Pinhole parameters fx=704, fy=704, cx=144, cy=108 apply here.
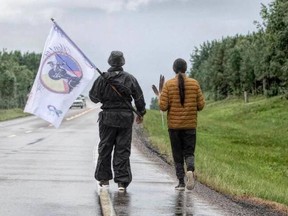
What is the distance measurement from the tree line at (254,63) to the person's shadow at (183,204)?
24.9 metres

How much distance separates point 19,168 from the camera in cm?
1445

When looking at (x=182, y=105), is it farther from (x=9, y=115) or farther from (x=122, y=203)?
(x=9, y=115)

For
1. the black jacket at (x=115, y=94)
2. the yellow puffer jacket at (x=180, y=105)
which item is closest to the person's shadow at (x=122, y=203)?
the black jacket at (x=115, y=94)

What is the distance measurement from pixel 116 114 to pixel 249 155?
1634cm

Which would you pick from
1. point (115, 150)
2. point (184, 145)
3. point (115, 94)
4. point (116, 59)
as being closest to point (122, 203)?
point (115, 150)

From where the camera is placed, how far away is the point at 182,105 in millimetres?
10883

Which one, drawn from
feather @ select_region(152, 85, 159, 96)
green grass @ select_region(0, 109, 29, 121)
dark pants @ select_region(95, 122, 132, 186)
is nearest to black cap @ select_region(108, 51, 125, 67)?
dark pants @ select_region(95, 122, 132, 186)

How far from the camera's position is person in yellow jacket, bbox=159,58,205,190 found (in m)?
10.9

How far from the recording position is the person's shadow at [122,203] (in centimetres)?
891

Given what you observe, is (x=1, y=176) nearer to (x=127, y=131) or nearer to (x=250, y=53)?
(x=127, y=131)

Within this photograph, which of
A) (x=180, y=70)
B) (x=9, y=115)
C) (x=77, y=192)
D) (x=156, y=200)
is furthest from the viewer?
(x=9, y=115)

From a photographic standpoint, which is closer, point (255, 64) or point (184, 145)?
point (184, 145)

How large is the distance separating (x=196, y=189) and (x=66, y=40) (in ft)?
11.3

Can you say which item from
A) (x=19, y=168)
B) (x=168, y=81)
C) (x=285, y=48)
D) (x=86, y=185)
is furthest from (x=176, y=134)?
(x=285, y=48)
